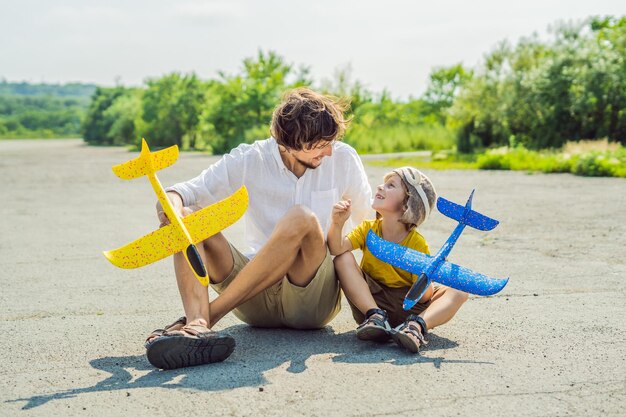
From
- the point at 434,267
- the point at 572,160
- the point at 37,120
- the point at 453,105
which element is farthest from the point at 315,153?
the point at 37,120

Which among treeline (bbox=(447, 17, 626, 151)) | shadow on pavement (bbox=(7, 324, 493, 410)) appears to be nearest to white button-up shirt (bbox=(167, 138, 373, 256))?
shadow on pavement (bbox=(7, 324, 493, 410))

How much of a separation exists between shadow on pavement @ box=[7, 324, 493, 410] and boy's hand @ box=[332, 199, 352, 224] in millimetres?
626

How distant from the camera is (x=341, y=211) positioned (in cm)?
379

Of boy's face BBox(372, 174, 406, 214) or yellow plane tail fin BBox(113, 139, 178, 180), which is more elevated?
yellow plane tail fin BBox(113, 139, 178, 180)

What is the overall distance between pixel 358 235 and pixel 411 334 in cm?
63

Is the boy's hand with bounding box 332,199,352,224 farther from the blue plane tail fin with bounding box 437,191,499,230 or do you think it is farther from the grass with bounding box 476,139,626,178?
the grass with bounding box 476,139,626,178

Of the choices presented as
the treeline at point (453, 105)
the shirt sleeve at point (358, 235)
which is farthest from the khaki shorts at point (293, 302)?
the treeline at point (453, 105)

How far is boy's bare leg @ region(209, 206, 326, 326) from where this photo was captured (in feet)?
12.0

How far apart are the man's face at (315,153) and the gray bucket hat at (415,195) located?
0.40 meters

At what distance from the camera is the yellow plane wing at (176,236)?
3.50 metres

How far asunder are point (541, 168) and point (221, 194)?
12.4 metres

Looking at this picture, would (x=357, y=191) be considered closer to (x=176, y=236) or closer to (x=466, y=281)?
(x=466, y=281)

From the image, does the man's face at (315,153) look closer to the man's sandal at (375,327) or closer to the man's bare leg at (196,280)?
the man's bare leg at (196,280)

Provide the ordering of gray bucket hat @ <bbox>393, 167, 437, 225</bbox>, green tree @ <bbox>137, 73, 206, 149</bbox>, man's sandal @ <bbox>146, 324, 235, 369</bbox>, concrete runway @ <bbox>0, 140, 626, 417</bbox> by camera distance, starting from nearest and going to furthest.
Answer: concrete runway @ <bbox>0, 140, 626, 417</bbox> → man's sandal @ <bbox>146, 324, 235, 369</bbox> → gray bucket hat @ <bbox>393, 167, 437, 225</bbox> → green tree @ <bbox>137, 73, 206, 149</bbox>
